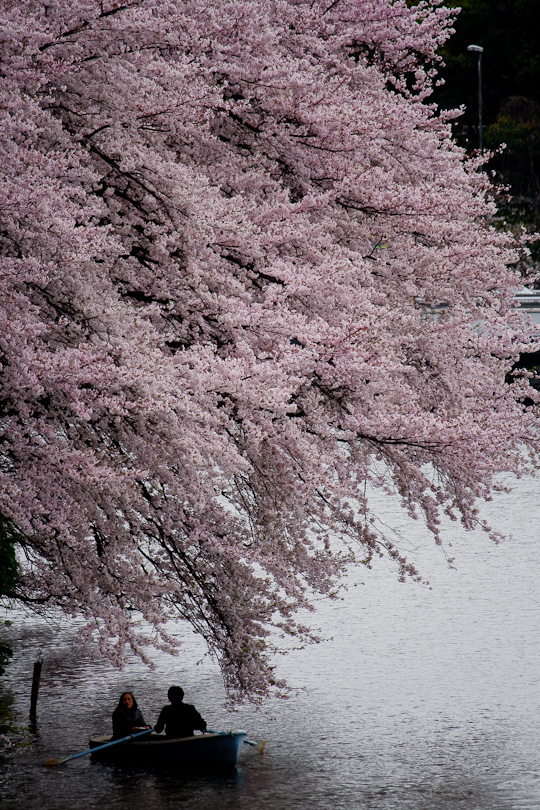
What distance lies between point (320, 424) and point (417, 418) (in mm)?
1217

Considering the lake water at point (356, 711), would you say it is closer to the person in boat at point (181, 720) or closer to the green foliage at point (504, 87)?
the person in boat at point (181, 720)

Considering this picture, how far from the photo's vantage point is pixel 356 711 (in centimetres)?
1931

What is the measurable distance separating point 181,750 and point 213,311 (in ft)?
21.7

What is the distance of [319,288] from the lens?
1309 cm

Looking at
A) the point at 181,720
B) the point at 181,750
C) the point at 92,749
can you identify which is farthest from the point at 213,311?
the point at 92,749

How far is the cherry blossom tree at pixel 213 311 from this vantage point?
422 inches

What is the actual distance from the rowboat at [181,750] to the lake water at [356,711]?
0.20 metres

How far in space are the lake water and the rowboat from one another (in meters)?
0.20

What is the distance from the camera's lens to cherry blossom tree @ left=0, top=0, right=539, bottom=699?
10.7m

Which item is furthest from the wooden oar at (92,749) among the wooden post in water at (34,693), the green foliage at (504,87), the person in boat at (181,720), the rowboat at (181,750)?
the green foliage at (504,87)

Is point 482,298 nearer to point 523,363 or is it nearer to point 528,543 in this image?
point 528,543

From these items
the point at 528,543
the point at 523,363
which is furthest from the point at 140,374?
the point at 523,363

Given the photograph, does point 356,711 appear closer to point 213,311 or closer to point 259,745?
point 259,745

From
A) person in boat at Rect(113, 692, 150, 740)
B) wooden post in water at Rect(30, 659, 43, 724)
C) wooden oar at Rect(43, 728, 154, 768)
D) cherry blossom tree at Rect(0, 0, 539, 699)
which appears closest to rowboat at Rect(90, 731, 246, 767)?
wooden oar at Rect(43, 728, 154, 768)
